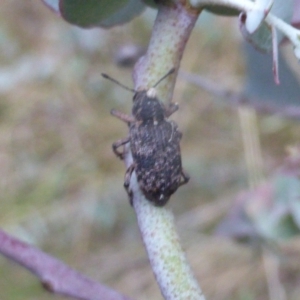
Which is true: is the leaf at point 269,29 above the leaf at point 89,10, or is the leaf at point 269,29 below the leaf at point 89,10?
above

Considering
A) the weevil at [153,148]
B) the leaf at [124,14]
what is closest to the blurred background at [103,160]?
the weevil at [153,148]

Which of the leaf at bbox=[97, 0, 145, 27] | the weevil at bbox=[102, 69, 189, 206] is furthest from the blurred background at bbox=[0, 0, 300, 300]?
the leaf at bbox=[97, 0, 145, 27]

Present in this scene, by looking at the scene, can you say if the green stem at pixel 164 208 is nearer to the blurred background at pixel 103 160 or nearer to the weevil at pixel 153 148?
the weevil at pixel 153 148

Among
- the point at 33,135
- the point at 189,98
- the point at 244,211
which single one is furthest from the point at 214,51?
the point at 244,211

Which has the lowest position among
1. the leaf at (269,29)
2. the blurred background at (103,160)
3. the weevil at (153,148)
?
the blurred background at (103,160)

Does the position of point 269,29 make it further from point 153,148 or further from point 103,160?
point 103,160

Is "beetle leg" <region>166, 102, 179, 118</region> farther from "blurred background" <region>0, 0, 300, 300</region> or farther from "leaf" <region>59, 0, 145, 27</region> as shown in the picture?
"blurred background" <region>0, 0, 300, 300</region>

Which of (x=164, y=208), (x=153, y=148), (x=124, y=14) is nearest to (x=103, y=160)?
(x=153, y=148)
